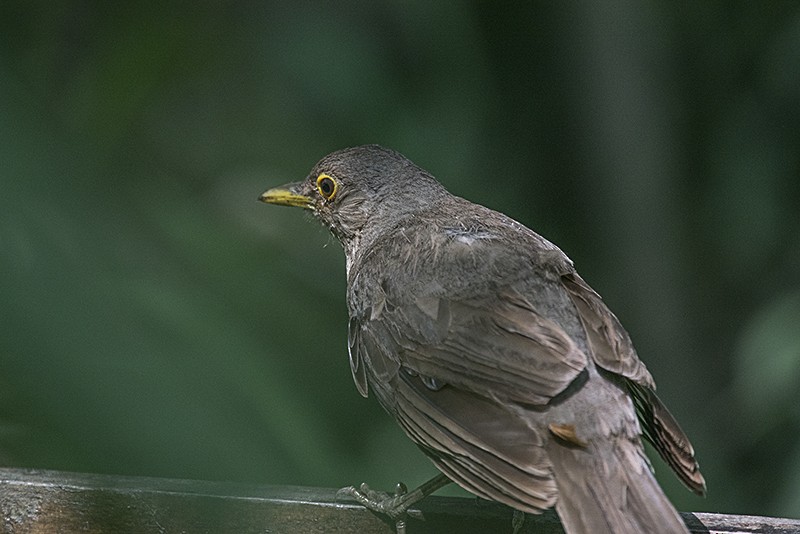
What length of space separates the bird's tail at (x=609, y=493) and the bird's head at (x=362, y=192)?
1.88 m

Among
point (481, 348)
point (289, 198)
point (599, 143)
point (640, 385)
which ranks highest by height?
point (599, 143)

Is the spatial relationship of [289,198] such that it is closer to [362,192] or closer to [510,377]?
[362,192]

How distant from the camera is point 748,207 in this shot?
554 cm

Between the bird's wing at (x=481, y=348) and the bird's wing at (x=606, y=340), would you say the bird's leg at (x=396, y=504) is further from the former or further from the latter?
the bird's wing at (x=606, y=340)

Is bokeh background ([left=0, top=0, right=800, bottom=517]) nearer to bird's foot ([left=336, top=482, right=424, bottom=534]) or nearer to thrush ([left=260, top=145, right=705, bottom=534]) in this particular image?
thrush ([left=260, top=145, right=705, bottom=534])

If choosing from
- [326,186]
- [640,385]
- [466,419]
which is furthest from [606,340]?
[326,186]

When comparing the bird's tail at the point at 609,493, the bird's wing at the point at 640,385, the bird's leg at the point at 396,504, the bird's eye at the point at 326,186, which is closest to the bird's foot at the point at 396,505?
the bird's leg at the point at 396,504

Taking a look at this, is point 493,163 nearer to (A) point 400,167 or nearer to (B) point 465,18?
(B) point 465,18

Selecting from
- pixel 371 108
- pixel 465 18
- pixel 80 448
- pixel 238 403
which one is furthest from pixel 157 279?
pixel 465 18

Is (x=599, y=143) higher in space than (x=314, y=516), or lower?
higher

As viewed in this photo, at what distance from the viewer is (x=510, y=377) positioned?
9.86ft

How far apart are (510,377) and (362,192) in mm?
1947

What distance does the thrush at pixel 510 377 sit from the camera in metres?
2.82

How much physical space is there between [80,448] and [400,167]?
3877 millimetres
